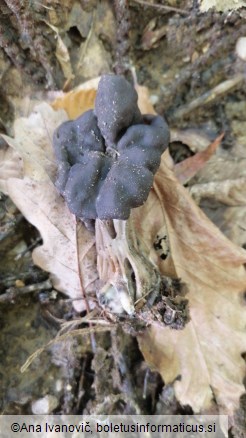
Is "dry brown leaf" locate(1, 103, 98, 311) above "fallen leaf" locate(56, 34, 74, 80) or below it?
below

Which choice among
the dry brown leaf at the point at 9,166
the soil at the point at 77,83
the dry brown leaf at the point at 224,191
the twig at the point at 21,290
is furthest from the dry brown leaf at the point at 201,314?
the dry brown leaf at the point at 9,166

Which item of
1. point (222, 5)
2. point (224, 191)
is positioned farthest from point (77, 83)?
point (224, 191)

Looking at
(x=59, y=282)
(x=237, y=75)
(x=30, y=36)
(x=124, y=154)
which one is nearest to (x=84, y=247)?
(x=59, y=282)

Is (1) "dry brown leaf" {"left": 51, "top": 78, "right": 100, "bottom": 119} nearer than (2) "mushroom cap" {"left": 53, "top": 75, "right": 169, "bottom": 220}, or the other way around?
(2) "mushroom cap" {"left": 53, "top": 75, "right": 169, "bottom": 220}

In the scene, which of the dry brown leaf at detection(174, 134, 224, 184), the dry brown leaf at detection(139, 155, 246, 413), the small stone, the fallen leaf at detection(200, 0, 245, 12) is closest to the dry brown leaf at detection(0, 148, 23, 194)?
the dry brown leaf at detection(139, 155, 246, 413)

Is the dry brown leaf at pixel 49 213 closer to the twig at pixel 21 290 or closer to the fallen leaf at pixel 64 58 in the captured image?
the twig at pixel 21 290

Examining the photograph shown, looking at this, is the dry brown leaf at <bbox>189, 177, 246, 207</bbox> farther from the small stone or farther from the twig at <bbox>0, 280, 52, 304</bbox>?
the small stone

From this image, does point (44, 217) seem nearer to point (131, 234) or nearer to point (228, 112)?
point (131, 234)
